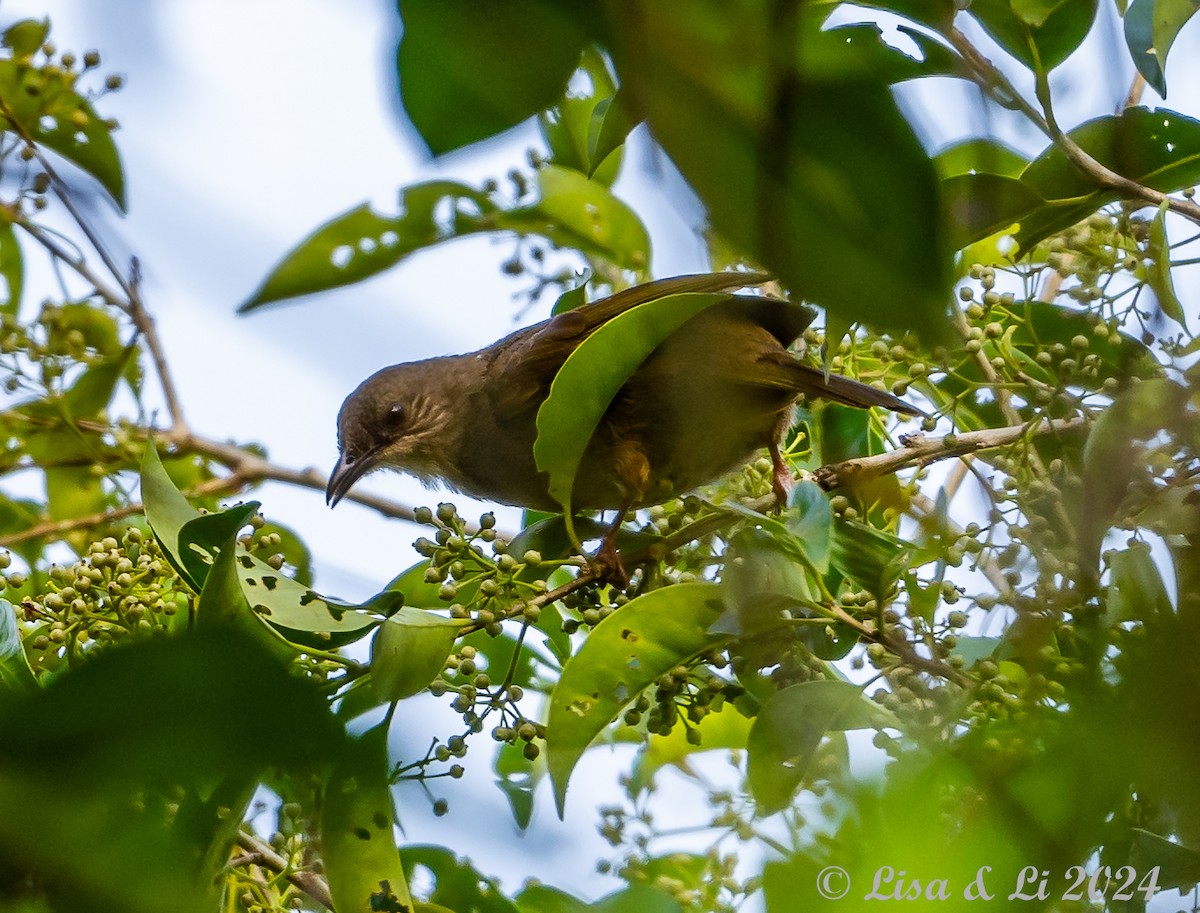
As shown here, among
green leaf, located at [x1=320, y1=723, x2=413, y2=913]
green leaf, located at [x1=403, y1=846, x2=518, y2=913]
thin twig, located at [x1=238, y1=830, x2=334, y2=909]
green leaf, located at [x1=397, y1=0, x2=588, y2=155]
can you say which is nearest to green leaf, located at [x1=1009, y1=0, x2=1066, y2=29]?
green leaf, located at [x1=397, y1=0, x2=588, y2=155]

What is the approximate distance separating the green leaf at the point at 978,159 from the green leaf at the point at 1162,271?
30cm

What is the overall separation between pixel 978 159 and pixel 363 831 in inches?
41.7

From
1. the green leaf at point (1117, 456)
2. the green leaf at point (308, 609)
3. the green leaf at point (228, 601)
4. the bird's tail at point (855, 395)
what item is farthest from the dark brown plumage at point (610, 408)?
the green leaf at point (1117, 456)

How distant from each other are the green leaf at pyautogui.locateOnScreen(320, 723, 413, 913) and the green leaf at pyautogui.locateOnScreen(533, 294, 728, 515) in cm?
99

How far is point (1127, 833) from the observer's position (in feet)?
4.01

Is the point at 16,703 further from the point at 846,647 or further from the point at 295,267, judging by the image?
the point at 846,647

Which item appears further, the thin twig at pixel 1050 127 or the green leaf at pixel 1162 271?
the green leaf at pixel 1162 271

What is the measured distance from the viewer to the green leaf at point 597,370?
264cm

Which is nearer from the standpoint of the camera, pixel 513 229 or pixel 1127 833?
pixel 1127 833

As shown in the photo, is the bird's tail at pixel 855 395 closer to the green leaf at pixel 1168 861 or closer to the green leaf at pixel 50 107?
the green leaf at pixel 1168 861

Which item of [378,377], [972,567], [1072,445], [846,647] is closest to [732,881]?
[846,647]

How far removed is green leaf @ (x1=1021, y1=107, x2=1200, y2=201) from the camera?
2.49m

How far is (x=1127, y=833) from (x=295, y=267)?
1.28 m

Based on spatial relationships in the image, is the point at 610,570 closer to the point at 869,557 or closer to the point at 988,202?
the point at 869,557
